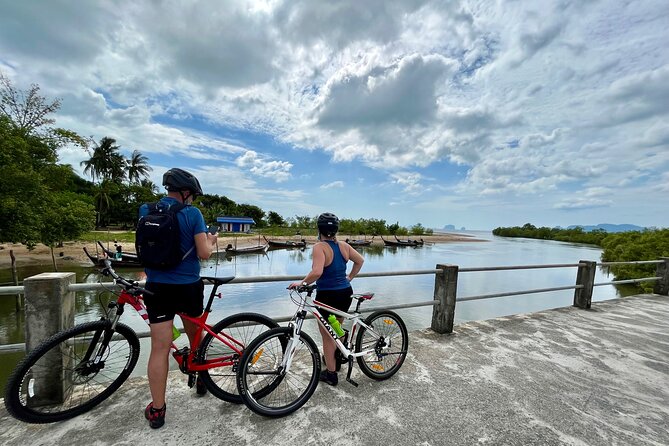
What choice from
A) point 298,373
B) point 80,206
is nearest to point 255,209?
point 80,206

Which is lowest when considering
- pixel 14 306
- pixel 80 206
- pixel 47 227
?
pixel 14 306

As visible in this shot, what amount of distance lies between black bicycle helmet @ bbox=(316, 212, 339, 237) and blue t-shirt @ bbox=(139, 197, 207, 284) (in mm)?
921

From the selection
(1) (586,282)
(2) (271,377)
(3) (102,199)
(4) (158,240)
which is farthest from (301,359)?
(3) (102,199)

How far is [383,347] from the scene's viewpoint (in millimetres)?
2850

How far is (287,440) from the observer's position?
203 centimetres

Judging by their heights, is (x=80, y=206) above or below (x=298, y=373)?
above

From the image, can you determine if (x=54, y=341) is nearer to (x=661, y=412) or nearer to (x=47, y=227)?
(x=661, y=412)

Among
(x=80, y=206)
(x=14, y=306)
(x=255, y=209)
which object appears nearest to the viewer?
(x=14, y=306)

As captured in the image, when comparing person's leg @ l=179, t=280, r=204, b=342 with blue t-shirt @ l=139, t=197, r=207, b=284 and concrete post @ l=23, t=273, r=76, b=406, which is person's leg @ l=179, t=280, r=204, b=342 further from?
concrete post @ l=23, t=273, r=76, b=406

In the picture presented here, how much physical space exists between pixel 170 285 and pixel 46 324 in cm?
105

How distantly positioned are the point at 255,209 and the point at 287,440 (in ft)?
239

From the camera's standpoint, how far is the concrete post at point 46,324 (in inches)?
84.8

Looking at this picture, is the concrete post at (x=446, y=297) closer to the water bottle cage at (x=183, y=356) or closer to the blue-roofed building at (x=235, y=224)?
the water bottle cage at (x=183, y=356)

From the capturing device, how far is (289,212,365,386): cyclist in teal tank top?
8.27 ft
